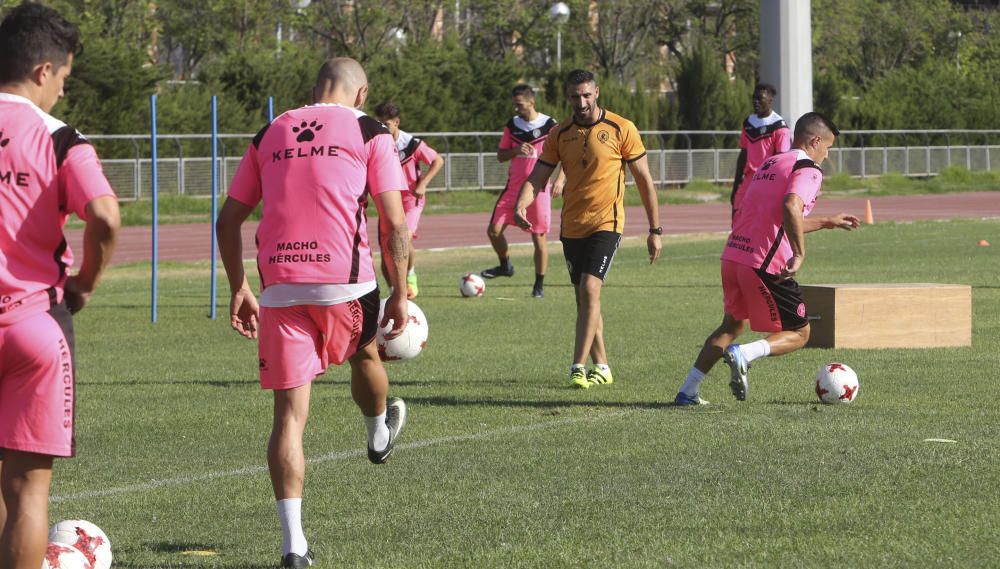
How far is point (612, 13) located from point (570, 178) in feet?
170

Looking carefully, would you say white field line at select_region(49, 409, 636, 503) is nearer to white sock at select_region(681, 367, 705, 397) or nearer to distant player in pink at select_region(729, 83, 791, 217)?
white sock at select_region(681, 367, 705, 397)

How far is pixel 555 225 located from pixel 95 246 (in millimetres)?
30106

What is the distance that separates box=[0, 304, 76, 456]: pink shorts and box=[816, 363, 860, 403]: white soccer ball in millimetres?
6190

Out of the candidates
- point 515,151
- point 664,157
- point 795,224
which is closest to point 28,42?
point 795,224

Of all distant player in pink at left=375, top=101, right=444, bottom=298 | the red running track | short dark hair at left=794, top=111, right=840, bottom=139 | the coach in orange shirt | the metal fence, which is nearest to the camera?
short dark hair at left=794, top=111, right=840, bottom=139

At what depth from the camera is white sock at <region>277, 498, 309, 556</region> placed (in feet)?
19.5

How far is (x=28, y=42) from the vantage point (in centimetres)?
485

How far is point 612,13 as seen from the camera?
6241 centimetres

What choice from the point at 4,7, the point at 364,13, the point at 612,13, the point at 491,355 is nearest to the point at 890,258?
the point at 491,355

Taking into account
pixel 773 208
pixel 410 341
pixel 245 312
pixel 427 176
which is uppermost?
pixel 427 176

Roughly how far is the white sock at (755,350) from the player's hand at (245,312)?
428cm

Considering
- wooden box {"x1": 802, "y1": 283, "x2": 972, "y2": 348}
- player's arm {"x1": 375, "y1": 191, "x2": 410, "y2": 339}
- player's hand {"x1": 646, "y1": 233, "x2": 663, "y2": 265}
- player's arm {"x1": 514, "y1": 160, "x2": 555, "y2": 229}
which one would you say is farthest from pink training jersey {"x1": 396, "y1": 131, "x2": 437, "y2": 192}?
player's arm {"x1": 375, "y1": 191, "x2": 410, "y2": 339}

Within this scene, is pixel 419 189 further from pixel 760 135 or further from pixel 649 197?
pixel 649 197

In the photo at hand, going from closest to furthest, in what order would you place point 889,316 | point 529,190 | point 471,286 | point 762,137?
point 529,190
point 889,316
point 471,286
point 762,137
